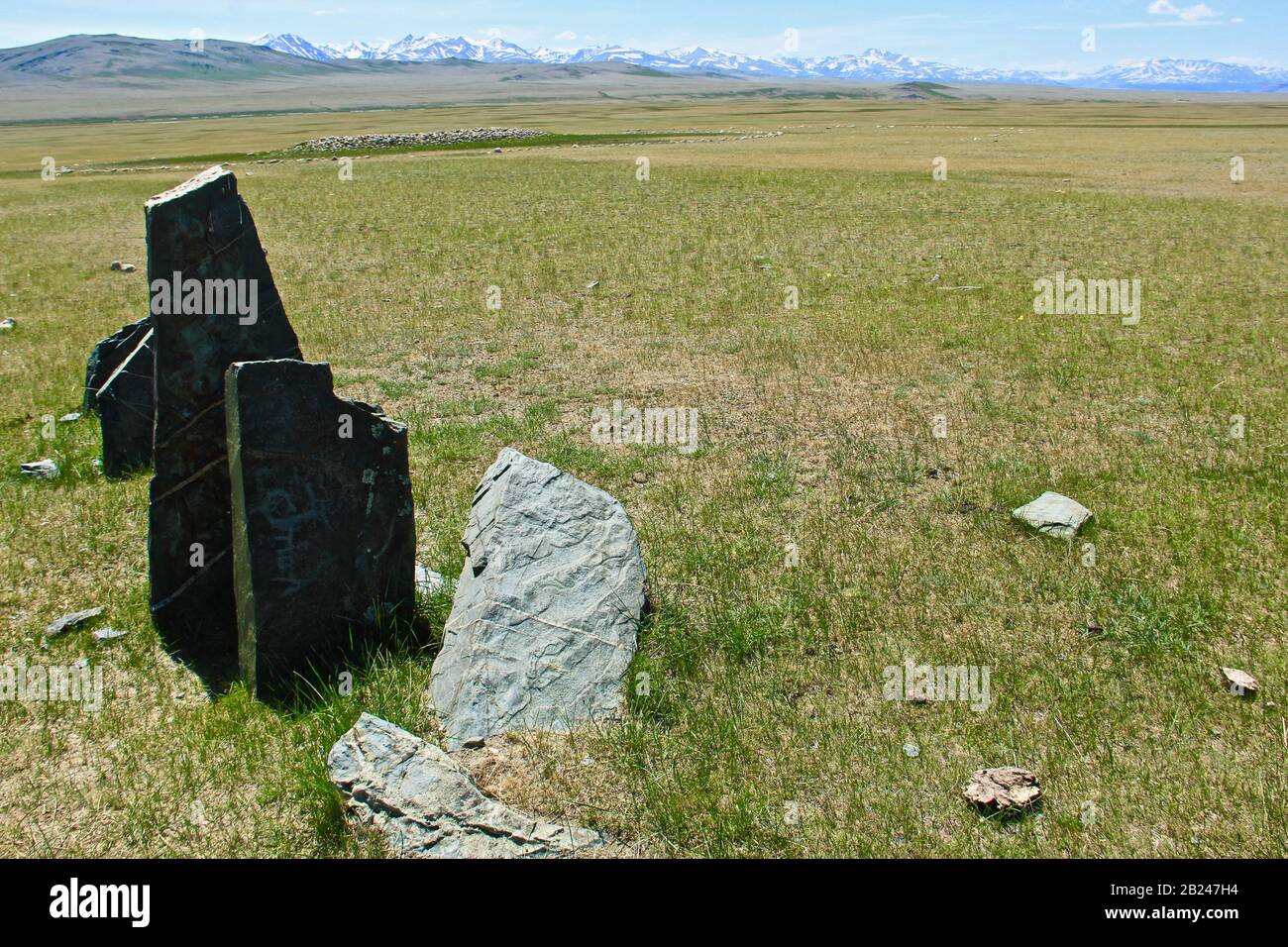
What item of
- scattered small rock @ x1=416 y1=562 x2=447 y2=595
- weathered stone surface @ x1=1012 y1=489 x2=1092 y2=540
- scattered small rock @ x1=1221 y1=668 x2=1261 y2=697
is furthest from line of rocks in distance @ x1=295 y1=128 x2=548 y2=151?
scattered small rock @ x1=1221 y1=668 x2=1261 y2=697

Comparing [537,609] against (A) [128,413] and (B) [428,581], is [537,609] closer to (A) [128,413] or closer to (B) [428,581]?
(B) [428,581]

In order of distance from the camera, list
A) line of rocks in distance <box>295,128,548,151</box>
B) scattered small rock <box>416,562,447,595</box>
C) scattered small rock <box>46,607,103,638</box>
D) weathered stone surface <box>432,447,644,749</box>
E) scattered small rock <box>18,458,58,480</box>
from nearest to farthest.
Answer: weathered stone surface <box>432,447,644,749</box> → scattered small rock <box>46,607,103,638</box> → scattered small rock <box>416,562,447,595</box> → scattered small rock <box>18,458,58,480</box> → line of rocks in distance <box>295,128,548,151</box>

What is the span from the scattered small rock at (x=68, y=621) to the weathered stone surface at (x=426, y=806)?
3.34m

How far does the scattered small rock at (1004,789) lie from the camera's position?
495 cm

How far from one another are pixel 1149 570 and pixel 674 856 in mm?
5143

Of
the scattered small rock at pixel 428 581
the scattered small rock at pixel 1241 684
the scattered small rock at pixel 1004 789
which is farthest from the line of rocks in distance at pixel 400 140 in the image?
the scattered small rock at pixel 1004 789

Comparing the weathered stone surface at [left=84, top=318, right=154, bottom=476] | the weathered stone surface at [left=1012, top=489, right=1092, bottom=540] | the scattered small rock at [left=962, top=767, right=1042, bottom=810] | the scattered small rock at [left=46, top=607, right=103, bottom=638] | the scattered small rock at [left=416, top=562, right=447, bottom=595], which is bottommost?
the scattered small rock at [left=962, top=767, right=1042, bottom=810]

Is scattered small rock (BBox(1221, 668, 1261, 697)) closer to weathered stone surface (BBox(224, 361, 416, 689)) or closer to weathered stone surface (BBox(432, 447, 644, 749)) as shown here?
weathered stone surface (BBox(432, 447, 644, 749))

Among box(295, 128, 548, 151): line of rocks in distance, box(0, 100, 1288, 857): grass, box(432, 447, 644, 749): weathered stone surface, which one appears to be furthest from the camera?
box(295, 128, 548, 151): line of rocks in distance

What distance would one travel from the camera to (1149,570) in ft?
25.0

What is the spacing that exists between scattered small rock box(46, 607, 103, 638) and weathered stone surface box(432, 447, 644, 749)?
3.10 metres

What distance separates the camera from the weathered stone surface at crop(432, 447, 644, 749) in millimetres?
5723
